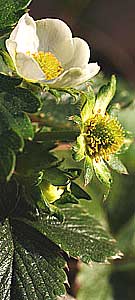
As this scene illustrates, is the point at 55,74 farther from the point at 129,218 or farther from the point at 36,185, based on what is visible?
the point at 129,218

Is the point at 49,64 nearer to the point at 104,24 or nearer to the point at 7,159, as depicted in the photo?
the point at 7,159

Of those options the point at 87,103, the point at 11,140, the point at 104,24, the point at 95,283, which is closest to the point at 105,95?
the point at 87,103

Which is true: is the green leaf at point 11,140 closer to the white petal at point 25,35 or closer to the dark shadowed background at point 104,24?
the white petal at point 25,35

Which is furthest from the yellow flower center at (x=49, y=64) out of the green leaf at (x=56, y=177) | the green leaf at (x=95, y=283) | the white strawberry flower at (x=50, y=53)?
the green leaf at (x=95, y=283)

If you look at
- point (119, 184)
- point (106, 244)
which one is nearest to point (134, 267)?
point (119, 184)

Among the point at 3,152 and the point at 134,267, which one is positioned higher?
the point at 3,152

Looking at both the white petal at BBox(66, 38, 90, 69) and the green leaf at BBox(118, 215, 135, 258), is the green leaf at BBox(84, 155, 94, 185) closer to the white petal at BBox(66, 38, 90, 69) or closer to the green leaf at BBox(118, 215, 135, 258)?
the white petal at BBox(66, 38, 90, 69)
